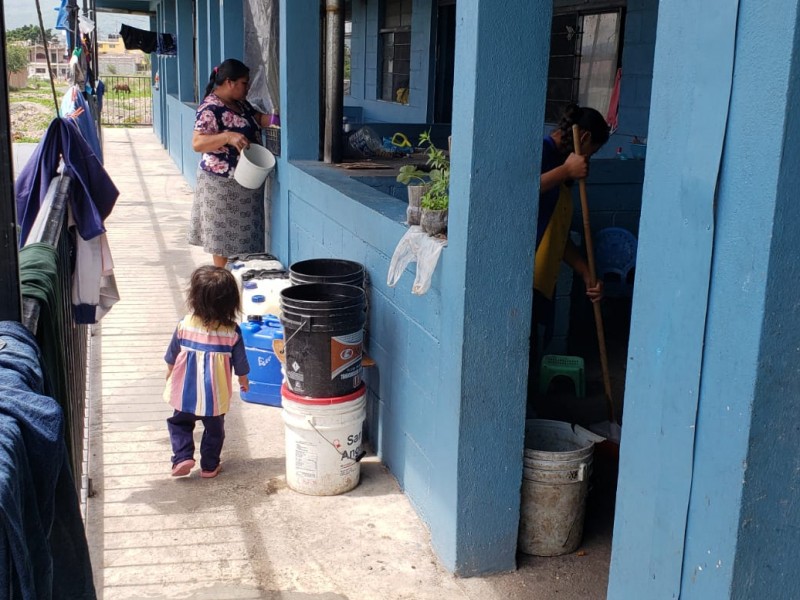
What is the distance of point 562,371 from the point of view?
550 cm

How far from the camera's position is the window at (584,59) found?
26.3ft

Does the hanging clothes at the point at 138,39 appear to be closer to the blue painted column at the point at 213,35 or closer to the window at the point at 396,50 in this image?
the window at the point at 396,50

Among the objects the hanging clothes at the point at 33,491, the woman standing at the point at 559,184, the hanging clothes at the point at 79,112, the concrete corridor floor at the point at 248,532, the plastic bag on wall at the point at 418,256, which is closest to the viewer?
the hanging clothes at the point at 33,491

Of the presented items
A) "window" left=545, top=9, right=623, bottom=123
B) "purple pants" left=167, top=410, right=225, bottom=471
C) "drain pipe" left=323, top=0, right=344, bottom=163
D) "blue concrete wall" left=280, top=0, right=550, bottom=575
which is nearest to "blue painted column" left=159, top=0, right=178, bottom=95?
"window" left=545, top=9, right=623, bottom=123

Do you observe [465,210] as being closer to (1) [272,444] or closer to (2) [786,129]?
(2) [786,129]

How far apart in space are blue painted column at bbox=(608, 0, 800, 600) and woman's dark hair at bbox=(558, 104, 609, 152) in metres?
2.16

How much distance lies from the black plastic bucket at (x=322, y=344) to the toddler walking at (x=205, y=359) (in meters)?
0.29

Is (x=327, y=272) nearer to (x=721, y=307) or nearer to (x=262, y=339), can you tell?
(x=262, y=339)

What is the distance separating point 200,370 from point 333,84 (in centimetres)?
302

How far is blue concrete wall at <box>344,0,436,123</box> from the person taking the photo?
37.9 feet

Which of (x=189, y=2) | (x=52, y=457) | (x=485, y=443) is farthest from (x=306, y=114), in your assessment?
(x=189, y=2)

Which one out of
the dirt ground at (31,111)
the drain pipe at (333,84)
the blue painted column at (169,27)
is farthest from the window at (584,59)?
the dirt ground at (31,111)

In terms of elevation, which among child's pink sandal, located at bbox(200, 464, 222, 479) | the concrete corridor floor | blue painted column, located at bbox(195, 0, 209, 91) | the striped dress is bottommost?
the concrete corridor floor

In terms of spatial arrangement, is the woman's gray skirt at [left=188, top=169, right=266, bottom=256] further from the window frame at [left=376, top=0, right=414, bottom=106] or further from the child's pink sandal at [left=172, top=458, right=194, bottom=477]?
the window frame at [left=376, top=0, right=414, bottom=106]
